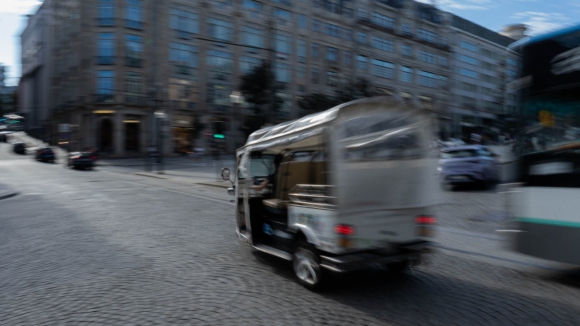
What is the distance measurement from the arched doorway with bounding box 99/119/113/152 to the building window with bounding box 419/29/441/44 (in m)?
45.0

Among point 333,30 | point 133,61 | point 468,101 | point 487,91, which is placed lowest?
point 468,101

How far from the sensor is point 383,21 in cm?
6656

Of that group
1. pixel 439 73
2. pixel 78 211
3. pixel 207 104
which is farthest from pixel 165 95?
pixel 439 73

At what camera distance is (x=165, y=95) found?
49.0 m

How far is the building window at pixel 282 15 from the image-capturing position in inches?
2201

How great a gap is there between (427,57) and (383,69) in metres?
9.92

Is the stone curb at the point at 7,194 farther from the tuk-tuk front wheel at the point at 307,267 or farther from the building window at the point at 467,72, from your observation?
the building window at the point at 467,72

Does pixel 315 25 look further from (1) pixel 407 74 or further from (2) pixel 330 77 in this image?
(1) pixel 407 74

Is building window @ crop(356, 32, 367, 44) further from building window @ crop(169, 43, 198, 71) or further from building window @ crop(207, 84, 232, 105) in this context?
building window @ crop(169, 43, 198, 71)

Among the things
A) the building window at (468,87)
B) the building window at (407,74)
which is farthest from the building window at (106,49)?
the building window at (468,87)

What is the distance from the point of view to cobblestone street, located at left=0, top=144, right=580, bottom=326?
488 centimetres

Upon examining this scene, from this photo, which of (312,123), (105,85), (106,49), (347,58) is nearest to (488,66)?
(347,58)

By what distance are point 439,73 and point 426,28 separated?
6903 millimetres

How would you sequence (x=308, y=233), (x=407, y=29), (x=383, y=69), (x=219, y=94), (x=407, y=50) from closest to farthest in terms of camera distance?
1. (x=308, y=233)
2. (x=219, y=94)
3. (x=383, y=69)
4. (x=407, y=29)
5. (x=407, y=50)
